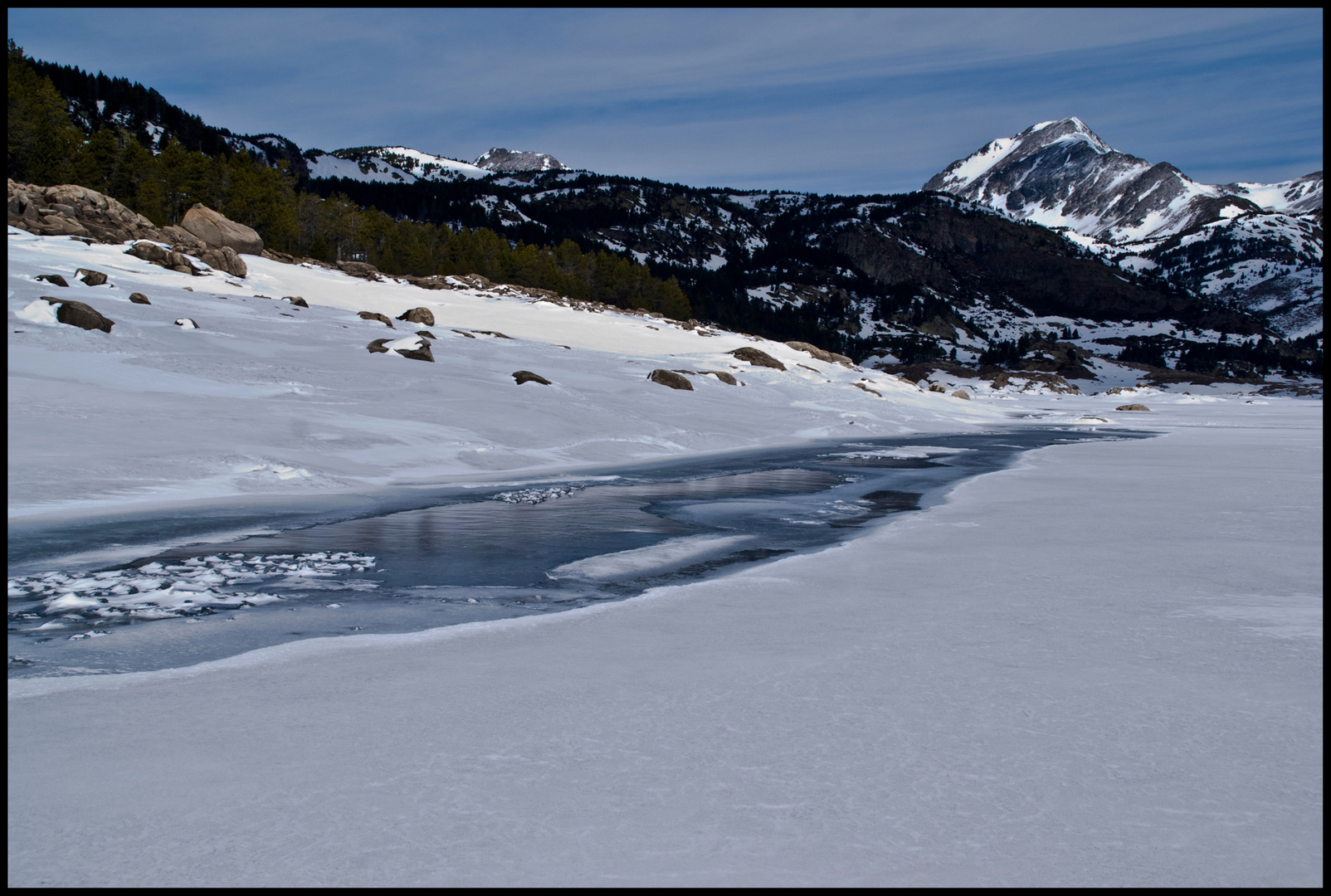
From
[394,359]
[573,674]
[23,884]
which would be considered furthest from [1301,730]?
[394,359]

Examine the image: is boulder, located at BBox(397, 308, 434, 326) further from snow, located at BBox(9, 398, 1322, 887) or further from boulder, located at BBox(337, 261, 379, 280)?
snow, located at BBox(9, 398, 1322, 887)

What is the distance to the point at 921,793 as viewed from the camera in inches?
119

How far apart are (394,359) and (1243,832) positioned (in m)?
23.4

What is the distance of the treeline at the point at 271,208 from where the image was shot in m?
69.4

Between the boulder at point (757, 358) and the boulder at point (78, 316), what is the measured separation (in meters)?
29.6

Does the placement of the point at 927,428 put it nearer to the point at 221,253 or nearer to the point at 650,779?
the point at 650,779

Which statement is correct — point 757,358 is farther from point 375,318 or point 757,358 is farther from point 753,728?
point 753,728

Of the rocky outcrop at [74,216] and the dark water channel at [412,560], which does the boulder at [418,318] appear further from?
the dark water channel at [412,560]

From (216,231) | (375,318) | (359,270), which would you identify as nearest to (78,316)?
(375,318)

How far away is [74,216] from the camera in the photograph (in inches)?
1756

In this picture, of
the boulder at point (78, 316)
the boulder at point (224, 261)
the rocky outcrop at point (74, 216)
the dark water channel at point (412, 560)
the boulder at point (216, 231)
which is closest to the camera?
the dark water channel at point (412, 560)

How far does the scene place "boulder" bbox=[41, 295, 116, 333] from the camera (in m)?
19.6

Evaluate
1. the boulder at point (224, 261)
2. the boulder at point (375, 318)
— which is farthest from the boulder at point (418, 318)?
the boulder at point (224, 261)

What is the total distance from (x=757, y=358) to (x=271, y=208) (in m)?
55.5
